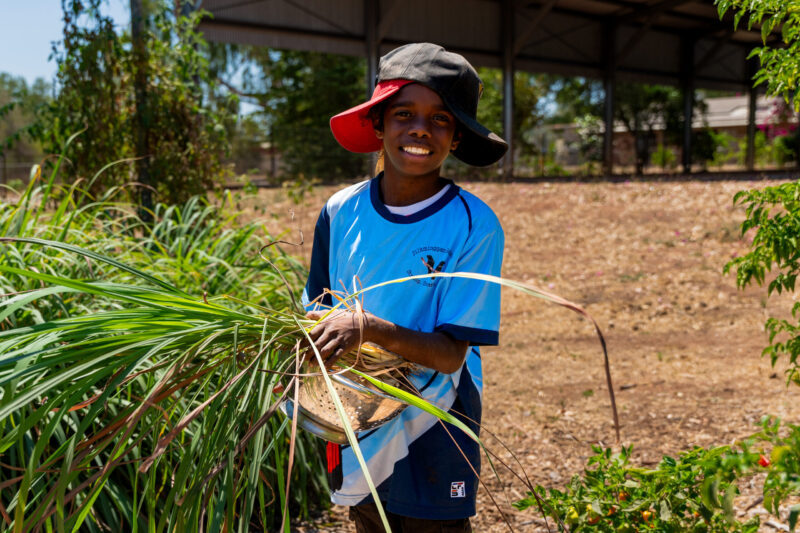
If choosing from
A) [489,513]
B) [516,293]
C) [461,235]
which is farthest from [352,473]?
[516,293]

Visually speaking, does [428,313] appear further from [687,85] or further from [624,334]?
[687,85]

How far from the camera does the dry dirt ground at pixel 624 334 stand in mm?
3564

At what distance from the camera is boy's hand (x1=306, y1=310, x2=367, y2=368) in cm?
124

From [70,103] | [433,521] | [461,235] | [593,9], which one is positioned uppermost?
[593,9]

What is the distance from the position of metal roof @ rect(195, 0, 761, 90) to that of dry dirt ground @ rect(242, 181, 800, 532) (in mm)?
4548

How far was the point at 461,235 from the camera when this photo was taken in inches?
62.5

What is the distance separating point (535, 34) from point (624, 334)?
12696mm

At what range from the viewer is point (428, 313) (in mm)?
1573

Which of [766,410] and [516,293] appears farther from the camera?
[516,293]

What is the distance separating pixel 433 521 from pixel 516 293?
538 centimetres

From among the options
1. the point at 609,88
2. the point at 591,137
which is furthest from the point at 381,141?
the point at 591,137

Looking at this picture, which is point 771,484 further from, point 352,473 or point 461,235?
point 352,473

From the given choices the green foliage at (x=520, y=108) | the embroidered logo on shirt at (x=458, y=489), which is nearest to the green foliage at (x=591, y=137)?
the green foliage at (x=520, y=108)

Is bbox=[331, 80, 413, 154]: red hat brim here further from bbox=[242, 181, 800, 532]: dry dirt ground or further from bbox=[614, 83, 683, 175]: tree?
bbox=[614, 83, 683, 175]: tree
